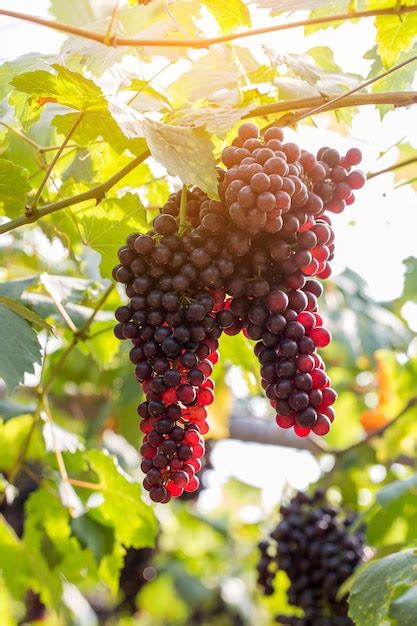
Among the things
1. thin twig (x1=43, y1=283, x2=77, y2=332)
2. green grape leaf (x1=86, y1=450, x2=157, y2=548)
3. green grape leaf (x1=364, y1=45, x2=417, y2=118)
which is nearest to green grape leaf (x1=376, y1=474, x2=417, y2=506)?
green grape leaf (x1=86, y1=450, x2=157, y2=548)

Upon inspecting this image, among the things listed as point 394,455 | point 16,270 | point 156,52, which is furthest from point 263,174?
point 394,455

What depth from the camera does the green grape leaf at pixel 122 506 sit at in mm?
2225

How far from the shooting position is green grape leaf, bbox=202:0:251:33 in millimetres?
1616

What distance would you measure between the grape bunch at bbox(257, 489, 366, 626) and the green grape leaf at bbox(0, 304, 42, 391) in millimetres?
1342

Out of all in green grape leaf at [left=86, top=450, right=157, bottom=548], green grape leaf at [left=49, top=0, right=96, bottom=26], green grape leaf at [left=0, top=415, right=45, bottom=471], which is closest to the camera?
green grape leaf at [left=86, top=450, right=157, bottom=548]

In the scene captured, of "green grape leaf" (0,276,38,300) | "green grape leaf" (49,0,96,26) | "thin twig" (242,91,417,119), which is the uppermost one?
"green grape leaf" (49,0,96,26)

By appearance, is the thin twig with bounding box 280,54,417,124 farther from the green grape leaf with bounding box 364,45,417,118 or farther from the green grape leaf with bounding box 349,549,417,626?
the green grape leaf with bounding box 349,549,417,626

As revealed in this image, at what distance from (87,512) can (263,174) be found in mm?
1381

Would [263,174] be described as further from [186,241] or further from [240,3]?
[240,3]

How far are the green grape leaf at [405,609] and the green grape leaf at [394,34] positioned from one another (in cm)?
115

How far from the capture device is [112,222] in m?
1.83

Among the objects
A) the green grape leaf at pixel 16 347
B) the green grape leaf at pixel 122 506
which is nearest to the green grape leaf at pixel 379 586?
A: the green grape leaf at pixel 122 506

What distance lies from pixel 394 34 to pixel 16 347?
100 cm

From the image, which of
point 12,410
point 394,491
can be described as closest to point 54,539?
point 12,410
